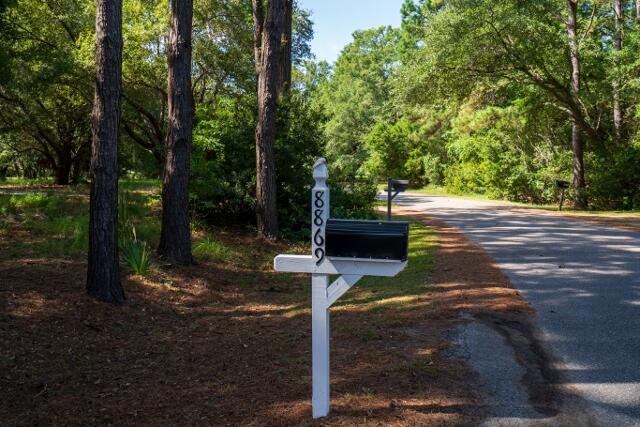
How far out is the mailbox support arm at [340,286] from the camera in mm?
3877

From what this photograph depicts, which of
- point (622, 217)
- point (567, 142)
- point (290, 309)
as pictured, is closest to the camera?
point (290, 309)

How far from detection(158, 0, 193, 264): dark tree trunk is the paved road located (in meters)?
5.47

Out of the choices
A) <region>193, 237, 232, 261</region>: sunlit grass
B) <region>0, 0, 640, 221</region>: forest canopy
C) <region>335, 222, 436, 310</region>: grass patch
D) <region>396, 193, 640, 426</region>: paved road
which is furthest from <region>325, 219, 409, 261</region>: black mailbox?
<region>0, 0, 640, 221</region>: forest canopy

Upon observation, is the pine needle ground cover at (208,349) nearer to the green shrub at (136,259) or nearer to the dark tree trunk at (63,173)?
the green shrub at (136,259)

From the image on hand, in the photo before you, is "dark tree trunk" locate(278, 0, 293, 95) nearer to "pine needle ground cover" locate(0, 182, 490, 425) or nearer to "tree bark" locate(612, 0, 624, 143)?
"pine needle ground cover" locate(0, 182, 490, 425)

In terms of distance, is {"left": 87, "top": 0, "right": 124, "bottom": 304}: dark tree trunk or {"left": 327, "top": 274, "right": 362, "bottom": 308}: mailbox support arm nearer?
{"left": 327, "top": 274, "right": 362, "bottom": 308}: mailbox support arm

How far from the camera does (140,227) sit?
1205cm

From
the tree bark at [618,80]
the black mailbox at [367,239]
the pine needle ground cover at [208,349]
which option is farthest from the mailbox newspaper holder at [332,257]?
the tree bark at [618,80]

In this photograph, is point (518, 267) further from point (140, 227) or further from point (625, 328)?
point (140, 227)

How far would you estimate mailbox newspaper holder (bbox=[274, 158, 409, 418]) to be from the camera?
371cm

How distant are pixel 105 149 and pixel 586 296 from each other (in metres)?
6.37

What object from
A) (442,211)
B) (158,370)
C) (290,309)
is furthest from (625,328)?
(442,211)

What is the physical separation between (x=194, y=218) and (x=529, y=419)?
35.6ft

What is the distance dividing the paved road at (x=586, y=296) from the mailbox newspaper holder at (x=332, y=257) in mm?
1856
